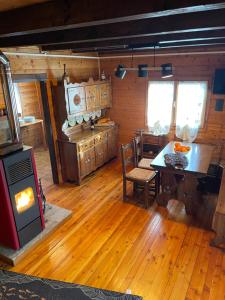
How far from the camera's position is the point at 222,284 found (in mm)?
2354

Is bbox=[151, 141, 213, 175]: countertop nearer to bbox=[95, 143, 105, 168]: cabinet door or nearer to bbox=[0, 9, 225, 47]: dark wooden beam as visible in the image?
bbox=[95, 143, 105, 168]: cabinet door

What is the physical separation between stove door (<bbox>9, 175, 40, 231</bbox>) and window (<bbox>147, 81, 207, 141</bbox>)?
2.94 metres

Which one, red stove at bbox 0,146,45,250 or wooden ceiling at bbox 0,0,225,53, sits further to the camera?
red stove at bbox 0,146,45,250

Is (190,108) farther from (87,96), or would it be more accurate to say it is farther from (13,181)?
(13,181)

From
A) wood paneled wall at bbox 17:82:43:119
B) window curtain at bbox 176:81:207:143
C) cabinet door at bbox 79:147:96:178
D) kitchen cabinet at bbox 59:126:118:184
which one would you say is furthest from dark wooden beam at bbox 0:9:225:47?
wood paneled wall at bbox 17:82:43:119

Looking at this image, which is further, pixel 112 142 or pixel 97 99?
pixel 112 142

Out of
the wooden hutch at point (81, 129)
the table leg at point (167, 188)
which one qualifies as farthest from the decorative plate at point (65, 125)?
the table leg at point (167, 188)

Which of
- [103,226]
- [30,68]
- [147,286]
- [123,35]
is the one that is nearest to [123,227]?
[103,226]

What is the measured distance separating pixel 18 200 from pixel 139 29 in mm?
2317

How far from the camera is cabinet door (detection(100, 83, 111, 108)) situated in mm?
4952

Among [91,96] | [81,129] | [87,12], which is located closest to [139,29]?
A: [87,12]

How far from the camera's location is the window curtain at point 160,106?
4.76 meters

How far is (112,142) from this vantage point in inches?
208

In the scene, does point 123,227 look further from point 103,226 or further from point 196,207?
point 196,207
